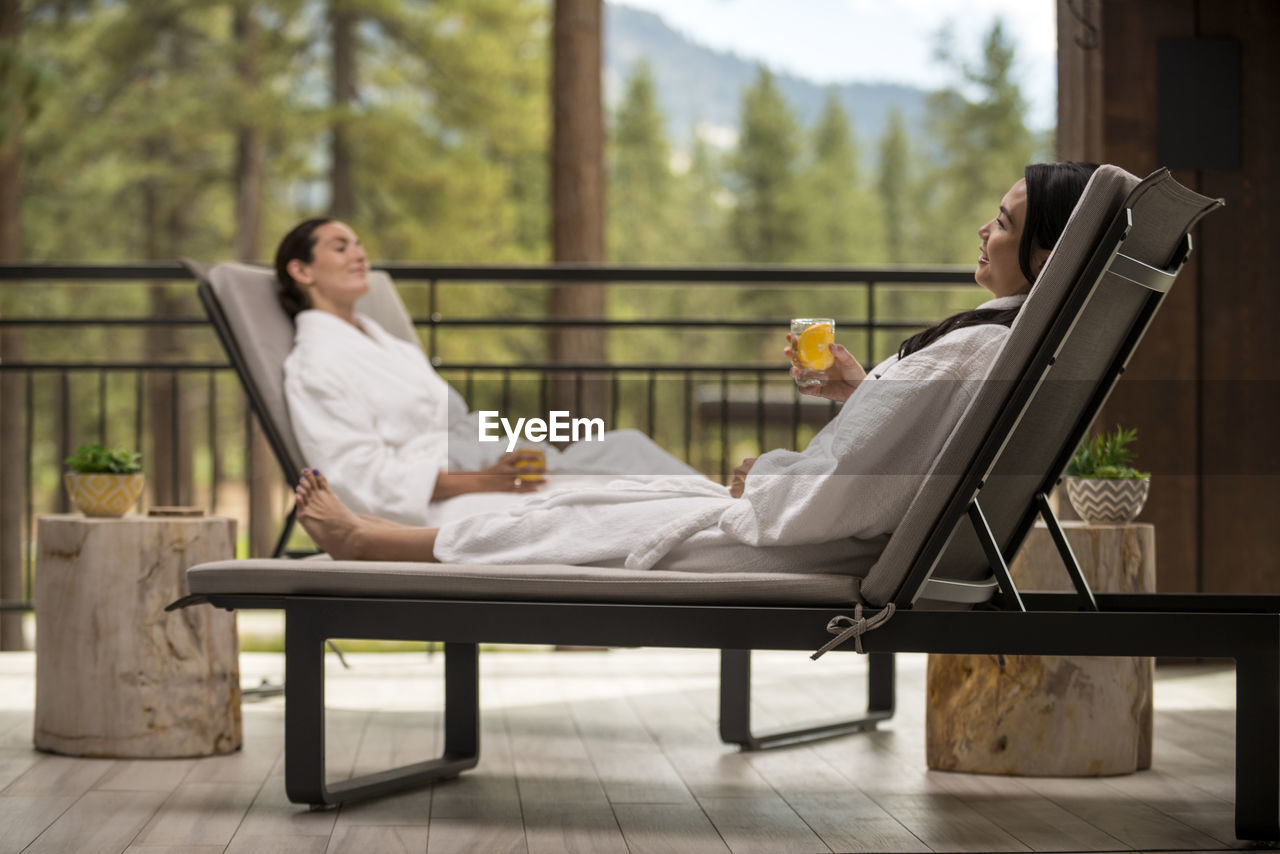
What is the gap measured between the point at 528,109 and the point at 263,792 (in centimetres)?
1225

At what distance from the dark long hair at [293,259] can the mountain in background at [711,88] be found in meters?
23.3

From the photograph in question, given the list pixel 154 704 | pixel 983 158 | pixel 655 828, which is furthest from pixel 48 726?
pixel 983 158

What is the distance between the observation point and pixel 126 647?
242 cm

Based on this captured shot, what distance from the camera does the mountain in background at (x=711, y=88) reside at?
2655 cm

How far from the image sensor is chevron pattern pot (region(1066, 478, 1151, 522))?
8.05 feet

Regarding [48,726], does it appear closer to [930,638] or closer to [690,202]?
[930,638]

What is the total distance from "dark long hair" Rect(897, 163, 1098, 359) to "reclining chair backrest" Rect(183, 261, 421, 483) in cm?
130

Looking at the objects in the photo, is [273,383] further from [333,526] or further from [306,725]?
[306,725]

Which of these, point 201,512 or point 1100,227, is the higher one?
point 1100,227

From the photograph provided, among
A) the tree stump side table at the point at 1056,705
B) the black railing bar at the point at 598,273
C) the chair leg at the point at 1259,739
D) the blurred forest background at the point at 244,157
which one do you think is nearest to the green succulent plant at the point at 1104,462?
the tree stump side table at the point at 1056,705

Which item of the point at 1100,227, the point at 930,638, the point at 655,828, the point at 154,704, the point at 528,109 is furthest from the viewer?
the point at 528,109

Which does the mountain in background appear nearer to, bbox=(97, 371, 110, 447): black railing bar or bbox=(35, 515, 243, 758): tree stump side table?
bbox=(97, 371, 110, 447): black railing bar

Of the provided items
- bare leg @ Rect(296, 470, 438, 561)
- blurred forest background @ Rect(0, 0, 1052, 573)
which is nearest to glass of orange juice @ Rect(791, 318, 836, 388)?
bare leg @ Rect(296, 470, 438, 561)

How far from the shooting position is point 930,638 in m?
1.86
